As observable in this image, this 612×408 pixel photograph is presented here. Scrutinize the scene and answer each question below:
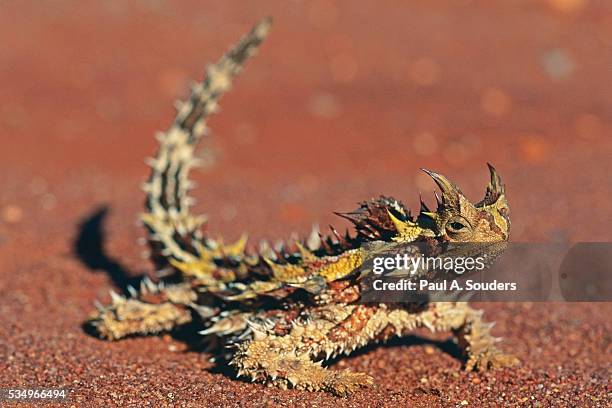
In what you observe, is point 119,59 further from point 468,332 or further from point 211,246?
point 468,332

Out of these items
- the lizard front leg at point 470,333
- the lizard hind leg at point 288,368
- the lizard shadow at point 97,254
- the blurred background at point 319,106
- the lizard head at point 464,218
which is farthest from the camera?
the blurred background at point 319,106

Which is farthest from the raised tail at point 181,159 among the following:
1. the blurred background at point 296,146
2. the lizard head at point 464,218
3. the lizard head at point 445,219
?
the lizard head at point 464,218

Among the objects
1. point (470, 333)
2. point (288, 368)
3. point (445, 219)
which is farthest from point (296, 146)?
point (445, 219)

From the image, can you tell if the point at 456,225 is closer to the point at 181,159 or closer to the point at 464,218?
the point at 464,218

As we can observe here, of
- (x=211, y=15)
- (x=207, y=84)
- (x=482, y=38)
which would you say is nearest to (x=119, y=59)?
(x=211, y=15)

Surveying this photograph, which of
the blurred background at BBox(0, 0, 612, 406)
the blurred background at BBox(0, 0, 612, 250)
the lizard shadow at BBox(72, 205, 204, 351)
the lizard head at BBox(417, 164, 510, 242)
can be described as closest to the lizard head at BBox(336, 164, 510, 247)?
the lizard head at BBox(417, 164, 510, 242)

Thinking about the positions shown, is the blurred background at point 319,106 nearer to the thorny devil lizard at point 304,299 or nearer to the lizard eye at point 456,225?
the thorny devil lizard at point 304,299
